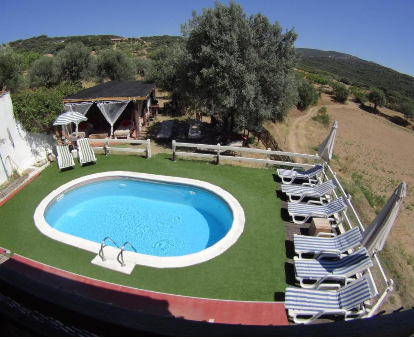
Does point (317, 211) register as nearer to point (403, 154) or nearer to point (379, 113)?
point (403, 154)

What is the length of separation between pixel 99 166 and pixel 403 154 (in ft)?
113

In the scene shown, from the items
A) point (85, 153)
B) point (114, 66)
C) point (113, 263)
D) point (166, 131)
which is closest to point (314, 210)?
point (113, 263)

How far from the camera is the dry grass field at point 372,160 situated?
8.83 meters

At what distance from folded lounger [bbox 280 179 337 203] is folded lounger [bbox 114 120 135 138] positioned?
10.8m

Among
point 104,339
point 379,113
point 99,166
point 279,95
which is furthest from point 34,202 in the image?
point 379,113

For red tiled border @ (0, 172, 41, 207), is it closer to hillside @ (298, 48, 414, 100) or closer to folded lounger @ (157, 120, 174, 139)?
folded lounger @ (157, 120, 174, 139)

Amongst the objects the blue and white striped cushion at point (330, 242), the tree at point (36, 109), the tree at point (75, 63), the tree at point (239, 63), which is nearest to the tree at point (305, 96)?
the tree at point (239, 63)

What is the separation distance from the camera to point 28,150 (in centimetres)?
1276

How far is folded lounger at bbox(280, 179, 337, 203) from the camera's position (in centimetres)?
1029

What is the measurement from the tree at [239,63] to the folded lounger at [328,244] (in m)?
9.08

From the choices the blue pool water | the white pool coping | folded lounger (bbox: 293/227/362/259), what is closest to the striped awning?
the white pool coping

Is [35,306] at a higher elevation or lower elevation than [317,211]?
higher

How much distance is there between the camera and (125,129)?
17.6 metres

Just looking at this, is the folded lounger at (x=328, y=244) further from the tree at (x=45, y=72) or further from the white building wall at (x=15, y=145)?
the tree at (x=45, y=72)
